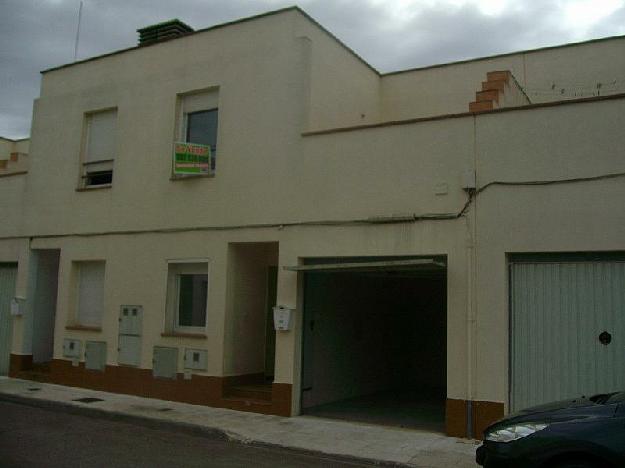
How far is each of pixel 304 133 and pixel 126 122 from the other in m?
4.37

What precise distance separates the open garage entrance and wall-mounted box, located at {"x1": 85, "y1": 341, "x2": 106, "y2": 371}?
174 inches

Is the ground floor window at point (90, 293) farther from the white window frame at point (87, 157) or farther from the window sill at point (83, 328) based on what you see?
the white window frame at point (87, 157)

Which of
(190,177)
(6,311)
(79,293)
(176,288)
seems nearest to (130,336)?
(176,288)

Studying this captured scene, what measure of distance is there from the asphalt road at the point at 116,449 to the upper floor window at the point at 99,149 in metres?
5.38

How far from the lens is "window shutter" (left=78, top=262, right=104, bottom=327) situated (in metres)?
13.4

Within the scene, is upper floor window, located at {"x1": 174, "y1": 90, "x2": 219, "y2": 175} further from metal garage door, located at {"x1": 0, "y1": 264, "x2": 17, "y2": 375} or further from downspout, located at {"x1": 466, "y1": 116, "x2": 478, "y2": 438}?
metal garage door, located at {"x1": 0, "y1": 264, "x2": 17, "y2": 375}

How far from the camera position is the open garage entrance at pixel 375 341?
10.5 metres

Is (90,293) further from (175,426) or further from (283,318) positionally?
(283,318)

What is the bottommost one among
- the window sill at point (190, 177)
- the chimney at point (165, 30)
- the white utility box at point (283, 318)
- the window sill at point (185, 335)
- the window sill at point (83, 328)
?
the window sill at point (185, 335)

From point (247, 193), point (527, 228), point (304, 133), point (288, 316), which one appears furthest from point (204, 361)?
point (527, 228)

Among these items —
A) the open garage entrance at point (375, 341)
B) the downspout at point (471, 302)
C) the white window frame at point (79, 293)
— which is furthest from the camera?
the white window frame at point (79, 293)

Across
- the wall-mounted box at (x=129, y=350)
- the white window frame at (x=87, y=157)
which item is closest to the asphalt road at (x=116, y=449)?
the wall-mounted box at (x=129, y=350)

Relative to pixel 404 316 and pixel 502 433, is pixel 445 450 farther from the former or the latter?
pixel 404 316

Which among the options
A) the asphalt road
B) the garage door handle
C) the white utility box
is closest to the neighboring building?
the garage door handle
